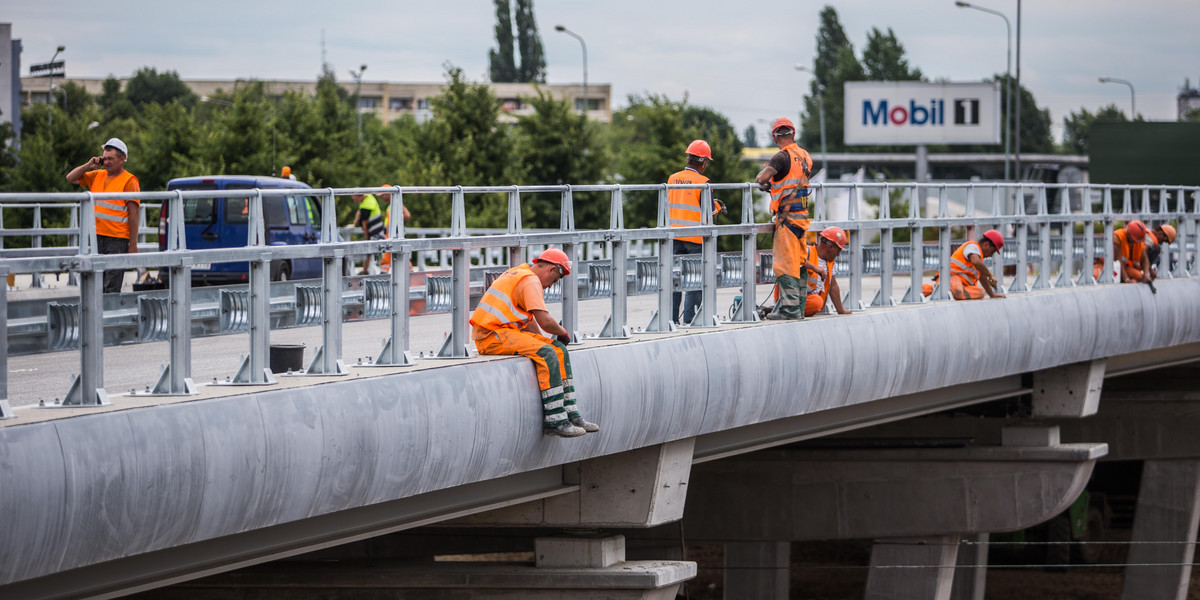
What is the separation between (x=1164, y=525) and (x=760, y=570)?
7.92m

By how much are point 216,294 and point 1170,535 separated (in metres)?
18.3

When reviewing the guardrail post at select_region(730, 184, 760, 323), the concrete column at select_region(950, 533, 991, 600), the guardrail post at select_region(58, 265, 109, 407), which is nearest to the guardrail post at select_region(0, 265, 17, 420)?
the guardrail post at select_region(58, 265, 109, 407)

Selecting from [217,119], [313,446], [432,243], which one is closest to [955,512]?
[432,243]

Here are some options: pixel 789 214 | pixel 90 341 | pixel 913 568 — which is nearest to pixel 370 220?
pixel 913 568

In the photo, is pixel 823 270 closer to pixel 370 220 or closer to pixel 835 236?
pixel 835 236

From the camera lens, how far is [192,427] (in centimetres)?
682

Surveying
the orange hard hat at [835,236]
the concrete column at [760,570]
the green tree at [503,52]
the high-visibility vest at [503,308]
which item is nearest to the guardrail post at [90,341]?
the high-visibility vest at [503,308]

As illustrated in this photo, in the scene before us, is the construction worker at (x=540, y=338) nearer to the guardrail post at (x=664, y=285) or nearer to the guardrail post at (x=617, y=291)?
the guardrail post at (x=617, y=291)

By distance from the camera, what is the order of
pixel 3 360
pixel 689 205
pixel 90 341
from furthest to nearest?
pixel 689 205 → pixel 90 341 → pixel 3 360

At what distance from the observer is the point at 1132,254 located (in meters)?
19.0

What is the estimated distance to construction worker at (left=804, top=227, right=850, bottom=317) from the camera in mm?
13000

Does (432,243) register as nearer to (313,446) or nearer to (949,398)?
(313,446)

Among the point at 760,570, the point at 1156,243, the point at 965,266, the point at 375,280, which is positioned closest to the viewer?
the point at 375,280

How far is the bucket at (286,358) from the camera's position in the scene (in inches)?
329
